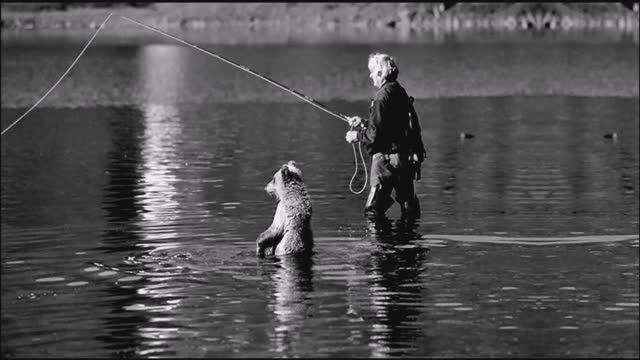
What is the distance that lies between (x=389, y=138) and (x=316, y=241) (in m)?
1.50

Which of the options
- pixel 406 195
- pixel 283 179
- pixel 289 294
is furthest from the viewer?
pixel 406 195

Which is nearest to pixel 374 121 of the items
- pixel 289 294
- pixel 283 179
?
pixel 283 179

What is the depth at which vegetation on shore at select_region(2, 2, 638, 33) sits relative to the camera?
172125mm

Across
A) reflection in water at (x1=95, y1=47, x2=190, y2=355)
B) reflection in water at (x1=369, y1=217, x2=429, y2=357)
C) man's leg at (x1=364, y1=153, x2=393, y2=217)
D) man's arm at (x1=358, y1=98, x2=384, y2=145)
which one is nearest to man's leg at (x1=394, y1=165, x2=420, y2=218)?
man's leg at (x1=364, y1=153, x2=393, y2=217)

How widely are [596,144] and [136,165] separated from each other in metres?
9.66

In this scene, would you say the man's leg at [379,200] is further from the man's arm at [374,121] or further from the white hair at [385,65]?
the white hair at [385,65]

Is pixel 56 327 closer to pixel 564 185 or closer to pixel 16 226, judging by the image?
pixel 16 226

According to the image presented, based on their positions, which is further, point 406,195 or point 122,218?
point 122,218

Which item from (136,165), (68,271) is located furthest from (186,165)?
(68,271)

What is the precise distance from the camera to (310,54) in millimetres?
97875

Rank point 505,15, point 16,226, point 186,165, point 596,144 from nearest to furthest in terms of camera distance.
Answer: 1. point 16,226
2. point 186,165
3. point 596,144
4. point 505,15

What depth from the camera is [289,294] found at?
1470cm

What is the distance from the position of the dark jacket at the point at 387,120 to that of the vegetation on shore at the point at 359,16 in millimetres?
Answer: 144409

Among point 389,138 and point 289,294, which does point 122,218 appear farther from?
point 289,294
